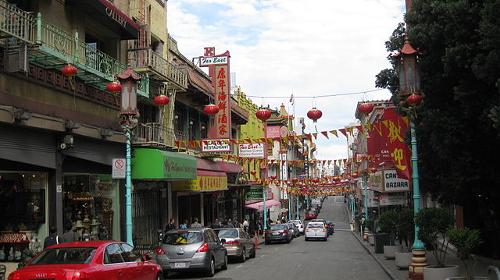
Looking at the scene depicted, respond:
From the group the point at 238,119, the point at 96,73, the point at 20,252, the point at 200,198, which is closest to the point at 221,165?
the point at 200,198

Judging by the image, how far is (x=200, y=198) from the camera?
36500 millimetres

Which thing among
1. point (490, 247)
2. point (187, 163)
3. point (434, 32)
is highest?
point (434, 32)

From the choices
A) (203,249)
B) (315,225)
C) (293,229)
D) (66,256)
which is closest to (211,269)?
(203,249)

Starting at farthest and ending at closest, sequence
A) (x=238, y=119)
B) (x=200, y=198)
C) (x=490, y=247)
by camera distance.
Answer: (x=238, y=119) < (x=200, y=198) < (x=490, y=247)

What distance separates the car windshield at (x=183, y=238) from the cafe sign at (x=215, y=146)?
1066cm

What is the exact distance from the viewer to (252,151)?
115ft

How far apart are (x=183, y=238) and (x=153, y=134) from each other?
26.5 ft

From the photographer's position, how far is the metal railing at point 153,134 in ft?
79.6

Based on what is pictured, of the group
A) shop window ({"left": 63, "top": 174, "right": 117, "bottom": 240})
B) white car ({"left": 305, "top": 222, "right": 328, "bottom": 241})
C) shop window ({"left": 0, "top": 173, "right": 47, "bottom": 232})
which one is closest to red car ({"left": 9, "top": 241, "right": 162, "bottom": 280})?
shop window ({"left": 0, "top": 173, "right": 47, "bottom": 232})

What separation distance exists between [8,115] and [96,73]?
4.50 meters

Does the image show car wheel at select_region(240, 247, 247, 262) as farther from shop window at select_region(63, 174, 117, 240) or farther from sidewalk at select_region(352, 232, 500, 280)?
sidewalk at select_region(352, 232, 500, 280)

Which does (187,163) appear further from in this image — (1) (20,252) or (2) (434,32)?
(2) (434,32)

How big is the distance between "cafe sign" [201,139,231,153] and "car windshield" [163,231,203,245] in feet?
35.0

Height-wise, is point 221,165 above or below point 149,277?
above
